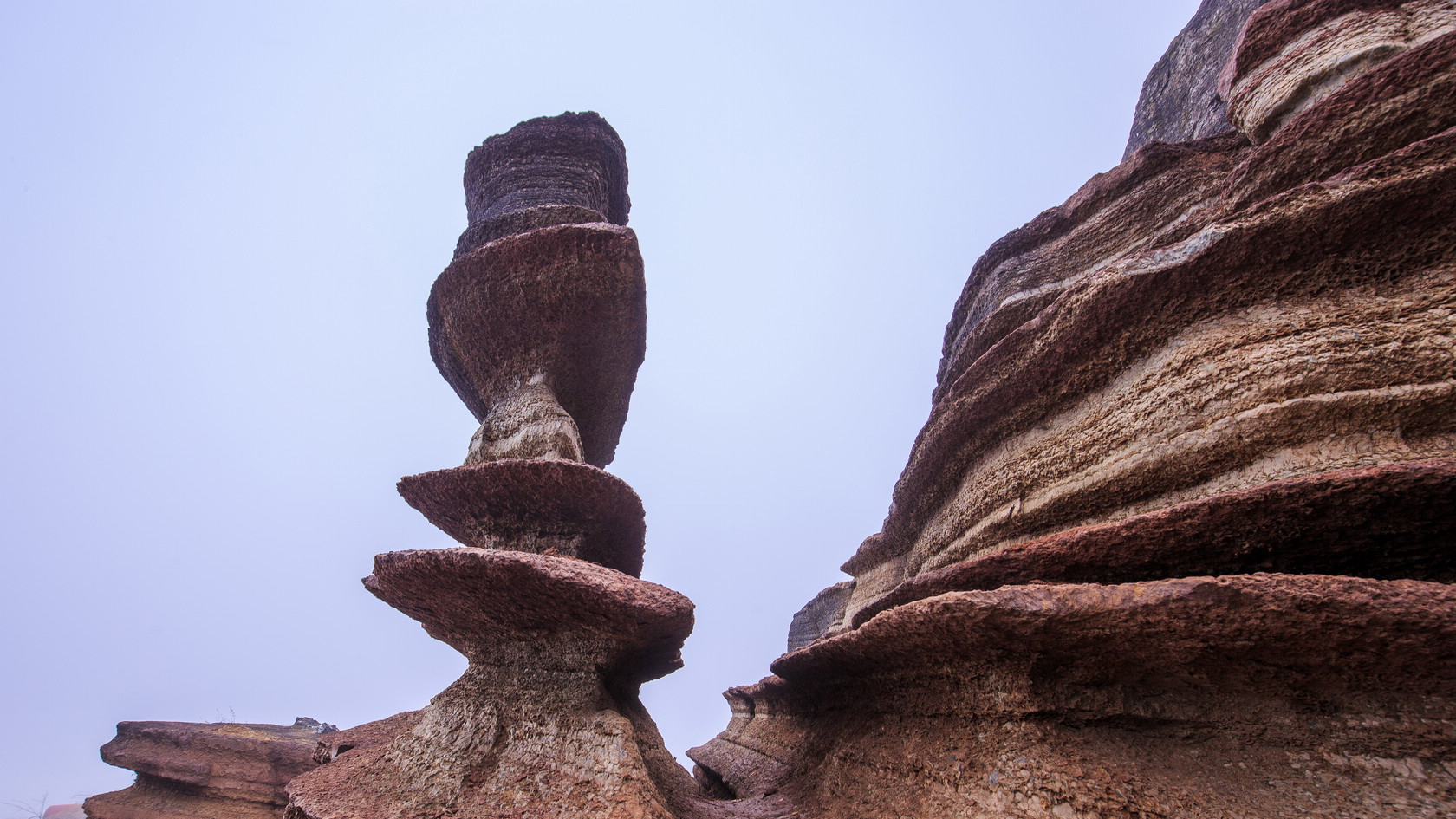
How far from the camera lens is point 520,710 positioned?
3398 millimetres

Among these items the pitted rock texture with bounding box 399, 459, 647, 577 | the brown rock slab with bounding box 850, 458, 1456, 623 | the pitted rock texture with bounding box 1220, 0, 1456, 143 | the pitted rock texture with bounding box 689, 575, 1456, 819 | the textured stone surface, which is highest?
the pitted rock texture with bounding box 1220, 0, 1456, 143

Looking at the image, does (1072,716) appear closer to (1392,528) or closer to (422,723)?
(1392,528)

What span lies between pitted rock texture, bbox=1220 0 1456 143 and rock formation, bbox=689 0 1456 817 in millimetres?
18

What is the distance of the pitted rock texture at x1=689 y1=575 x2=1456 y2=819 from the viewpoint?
5.26ft

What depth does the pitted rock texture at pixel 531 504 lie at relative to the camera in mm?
4383

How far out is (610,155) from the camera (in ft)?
24.3

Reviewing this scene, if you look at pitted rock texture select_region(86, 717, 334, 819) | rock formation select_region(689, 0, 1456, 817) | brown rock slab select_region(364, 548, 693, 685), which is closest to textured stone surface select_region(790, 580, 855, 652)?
rock formation select_region(689, 0, 1456, 817)

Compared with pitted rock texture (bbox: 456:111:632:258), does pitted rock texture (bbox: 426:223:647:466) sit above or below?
below

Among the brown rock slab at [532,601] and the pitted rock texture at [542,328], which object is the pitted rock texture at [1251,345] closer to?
the brown rock slab at [532,601]

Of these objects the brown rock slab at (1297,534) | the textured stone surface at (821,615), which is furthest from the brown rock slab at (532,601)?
the textured stone surface at (821,615)

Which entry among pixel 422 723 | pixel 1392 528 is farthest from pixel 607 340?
pixel 1392 528

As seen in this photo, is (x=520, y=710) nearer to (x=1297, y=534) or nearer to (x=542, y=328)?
(x=542, y=328)

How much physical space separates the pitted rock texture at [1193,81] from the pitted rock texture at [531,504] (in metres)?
7.02

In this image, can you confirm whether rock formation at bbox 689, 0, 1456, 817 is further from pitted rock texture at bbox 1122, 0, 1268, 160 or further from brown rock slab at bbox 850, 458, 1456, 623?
pitted rock texture at bbox 1122, 0, 1268, 160
